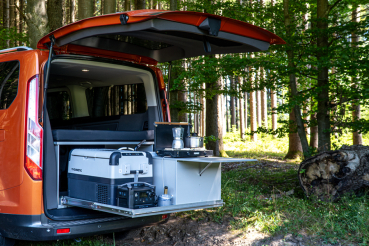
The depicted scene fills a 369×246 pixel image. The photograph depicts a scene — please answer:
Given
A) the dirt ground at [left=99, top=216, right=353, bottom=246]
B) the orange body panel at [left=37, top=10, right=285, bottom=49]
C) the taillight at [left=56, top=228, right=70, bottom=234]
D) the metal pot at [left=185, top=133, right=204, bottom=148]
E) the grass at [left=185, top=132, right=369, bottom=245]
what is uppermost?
the orange body panel at [left=37, top=10, right=285, bottom=49]

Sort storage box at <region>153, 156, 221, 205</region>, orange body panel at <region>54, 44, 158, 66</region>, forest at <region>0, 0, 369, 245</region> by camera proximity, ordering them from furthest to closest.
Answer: forest at <region>0, 0, 369, 245</region>
orange body panel at <region>54, 44, 158, 66</region>
storage box at <region>153, 156, 221, 205</region>

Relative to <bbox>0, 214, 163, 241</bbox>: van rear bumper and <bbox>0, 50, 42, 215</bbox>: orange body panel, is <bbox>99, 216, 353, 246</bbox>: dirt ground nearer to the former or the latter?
<bbox>0, 214, 163, 241</bbox>: van rear bumper

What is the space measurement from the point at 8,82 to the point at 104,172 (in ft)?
4.82

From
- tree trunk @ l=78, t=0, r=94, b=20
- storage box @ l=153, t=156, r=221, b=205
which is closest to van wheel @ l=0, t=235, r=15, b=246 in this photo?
storage box @ l=153, t=156, r=221, b=205

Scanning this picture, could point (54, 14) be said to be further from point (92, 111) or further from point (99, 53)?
point (99, 53)

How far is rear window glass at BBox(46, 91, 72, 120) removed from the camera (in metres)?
5.49

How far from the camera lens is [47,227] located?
307 cm

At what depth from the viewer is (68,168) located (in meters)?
3.66

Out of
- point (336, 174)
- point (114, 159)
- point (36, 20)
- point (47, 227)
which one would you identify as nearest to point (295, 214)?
point (336, 174)

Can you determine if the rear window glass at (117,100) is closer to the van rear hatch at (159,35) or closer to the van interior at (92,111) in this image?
the van interior at (92,111)

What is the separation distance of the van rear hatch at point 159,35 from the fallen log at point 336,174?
235 cm

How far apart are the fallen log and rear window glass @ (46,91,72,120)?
403 cm

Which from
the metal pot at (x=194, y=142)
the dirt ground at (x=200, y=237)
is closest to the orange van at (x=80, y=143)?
the metal pot at (x=194, y=142)

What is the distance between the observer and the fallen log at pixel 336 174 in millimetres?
5016
